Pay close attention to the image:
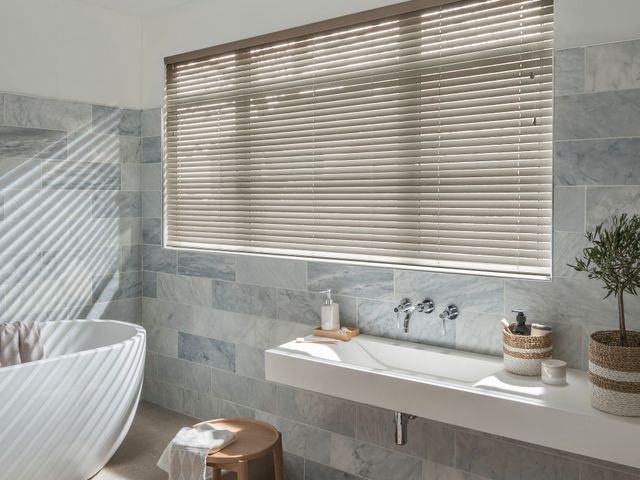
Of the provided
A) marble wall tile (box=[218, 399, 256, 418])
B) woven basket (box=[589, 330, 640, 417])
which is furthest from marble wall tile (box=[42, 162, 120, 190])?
woven basket (box=[589, 330, 640, 417])

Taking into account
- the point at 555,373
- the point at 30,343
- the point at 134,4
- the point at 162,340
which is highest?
the point at 134,4

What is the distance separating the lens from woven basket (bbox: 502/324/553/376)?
2395 mm

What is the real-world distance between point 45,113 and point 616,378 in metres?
3.49

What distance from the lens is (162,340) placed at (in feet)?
13.8

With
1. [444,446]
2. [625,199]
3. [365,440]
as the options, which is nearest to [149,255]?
[365,440]

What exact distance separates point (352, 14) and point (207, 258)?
5.71 feet

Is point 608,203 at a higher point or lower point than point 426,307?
higher

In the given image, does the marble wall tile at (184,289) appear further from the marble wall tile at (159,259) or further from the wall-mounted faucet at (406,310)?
the wall-mounted faucet at (406,310)

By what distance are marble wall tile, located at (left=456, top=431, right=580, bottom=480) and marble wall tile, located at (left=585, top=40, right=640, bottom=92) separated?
1.51 m

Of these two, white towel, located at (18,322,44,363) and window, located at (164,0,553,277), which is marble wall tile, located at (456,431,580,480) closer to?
window, located at (164,0,553,277)

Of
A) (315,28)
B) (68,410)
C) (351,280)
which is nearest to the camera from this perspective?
(68,410)

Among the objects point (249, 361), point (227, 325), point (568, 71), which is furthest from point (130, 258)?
point (568, 71)

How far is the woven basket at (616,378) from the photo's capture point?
76.8 inches

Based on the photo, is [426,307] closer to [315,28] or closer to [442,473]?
[442,473]
